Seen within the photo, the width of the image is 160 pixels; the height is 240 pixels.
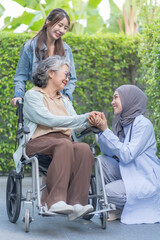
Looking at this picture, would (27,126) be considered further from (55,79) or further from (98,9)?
(98,9)

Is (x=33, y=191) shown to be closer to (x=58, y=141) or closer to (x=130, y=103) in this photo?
(x=58, y=141)

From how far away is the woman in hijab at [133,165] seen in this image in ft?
11.4

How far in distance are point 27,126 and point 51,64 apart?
578mm

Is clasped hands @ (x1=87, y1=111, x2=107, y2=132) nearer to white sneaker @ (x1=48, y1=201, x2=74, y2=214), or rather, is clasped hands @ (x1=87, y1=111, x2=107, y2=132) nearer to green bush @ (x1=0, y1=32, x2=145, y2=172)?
white sneaker @ (x1=48, y1=201, x2=74, y2=214)

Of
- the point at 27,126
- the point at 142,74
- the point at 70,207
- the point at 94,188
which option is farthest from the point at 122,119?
the point at 142,74

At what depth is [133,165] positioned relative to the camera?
142 inches

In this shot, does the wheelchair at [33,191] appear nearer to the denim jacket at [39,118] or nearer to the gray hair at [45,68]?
the denim jacket at [39,118]

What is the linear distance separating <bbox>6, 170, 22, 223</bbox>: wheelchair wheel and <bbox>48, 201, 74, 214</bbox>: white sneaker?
0.44 meters

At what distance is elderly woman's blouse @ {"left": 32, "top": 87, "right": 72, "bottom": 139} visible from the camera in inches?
131

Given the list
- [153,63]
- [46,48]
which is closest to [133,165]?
[46,48]

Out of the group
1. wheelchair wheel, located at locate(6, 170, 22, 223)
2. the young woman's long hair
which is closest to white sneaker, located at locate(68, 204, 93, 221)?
wheelchair wheel, located at locate(6, 170, 22, 223)

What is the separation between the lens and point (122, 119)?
3.77 m

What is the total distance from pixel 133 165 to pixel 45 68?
1.11 meters

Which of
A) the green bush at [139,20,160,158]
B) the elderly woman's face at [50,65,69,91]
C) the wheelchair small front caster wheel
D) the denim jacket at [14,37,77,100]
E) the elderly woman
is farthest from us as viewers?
the green bush at [139,20,160,158]
